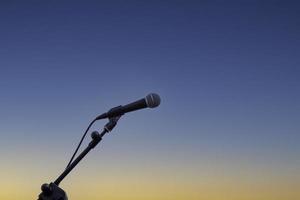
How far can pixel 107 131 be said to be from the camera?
13.5 feet

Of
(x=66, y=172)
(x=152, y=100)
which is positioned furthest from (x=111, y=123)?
(x=66, y=172)

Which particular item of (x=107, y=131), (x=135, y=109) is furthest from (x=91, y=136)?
(x=135, y=109)

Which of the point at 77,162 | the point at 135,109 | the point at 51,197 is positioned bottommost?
the point at 51,197

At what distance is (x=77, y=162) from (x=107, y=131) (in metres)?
0.50

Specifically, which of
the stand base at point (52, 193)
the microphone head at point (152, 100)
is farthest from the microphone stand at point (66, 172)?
the microphone head at point (152, 100)

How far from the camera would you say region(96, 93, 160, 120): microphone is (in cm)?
404

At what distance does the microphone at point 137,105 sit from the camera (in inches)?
159

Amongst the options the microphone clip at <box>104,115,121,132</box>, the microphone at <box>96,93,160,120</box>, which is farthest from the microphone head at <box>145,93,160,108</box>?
the microphone clip at <box>104,115,121,132</box>

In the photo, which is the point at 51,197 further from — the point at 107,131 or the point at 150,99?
the point at 150,99

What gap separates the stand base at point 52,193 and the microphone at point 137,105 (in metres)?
1.03

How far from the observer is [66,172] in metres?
4.10

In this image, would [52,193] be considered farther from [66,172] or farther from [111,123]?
[111,123]

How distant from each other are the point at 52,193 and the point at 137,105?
4.70ft

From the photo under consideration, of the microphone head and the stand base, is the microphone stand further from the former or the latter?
the microphone head
